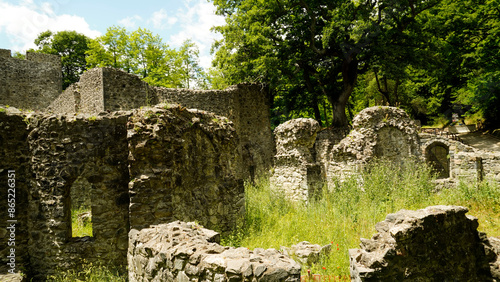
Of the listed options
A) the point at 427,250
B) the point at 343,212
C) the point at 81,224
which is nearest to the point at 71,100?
the point at 81,224

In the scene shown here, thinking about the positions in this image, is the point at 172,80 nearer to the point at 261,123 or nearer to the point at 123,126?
the point at 261,123

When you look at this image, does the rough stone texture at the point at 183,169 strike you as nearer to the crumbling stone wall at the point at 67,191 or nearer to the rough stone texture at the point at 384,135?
the crumbling stone wall at the point at 67,191

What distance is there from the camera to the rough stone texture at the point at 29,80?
Answer: 20562 millimetres

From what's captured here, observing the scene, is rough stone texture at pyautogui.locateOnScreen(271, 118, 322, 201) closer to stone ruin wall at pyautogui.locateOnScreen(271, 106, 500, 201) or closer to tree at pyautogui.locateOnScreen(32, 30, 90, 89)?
stone ruin wall at pyautogui.locateOnScreen(271, 106, 500, 201)

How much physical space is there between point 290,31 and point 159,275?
55.7ft

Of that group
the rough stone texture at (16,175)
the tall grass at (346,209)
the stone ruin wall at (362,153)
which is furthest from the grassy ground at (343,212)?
the rough stone texture at (16,175)

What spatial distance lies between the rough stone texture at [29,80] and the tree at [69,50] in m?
10.6

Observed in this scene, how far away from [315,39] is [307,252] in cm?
1575

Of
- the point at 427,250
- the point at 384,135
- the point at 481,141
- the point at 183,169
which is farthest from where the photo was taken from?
the point at 481,141

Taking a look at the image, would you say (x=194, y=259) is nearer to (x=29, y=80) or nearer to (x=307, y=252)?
(x=307, y=252)

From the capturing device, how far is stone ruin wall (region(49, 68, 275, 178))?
38.2 ft

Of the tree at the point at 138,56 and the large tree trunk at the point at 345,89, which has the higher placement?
the tree at the point at 138,56

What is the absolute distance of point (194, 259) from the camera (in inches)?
140

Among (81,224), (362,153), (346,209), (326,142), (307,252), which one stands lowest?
(307,252)
